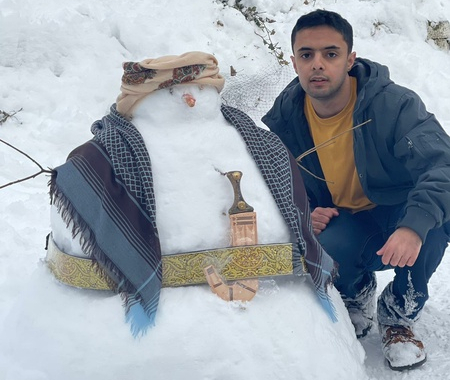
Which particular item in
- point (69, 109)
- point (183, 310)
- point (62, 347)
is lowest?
point (69, 109)

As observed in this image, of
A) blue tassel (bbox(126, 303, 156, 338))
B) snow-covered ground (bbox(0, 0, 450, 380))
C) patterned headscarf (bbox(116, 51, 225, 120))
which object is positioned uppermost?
patterned headscarf (bbox(116, 51, 225, 120))

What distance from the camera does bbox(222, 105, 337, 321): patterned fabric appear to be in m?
1.81

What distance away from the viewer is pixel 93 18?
15.8ft

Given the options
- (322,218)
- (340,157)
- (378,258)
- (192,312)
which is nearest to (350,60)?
(340,157)

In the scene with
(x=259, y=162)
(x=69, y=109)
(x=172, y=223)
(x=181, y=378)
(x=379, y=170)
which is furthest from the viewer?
(x=69, y=109)

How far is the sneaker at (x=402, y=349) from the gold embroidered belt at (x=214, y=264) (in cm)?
72

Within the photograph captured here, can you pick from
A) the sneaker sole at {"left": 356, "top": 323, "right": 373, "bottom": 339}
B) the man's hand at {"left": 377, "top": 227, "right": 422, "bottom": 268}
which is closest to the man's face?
the man's hand at {"left": 377, "top": 227, "right": 422, "bottom": 268}

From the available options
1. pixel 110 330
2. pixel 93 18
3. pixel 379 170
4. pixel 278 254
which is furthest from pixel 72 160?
pixel 93 18

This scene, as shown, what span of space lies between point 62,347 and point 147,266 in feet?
0.97

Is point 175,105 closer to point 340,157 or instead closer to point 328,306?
point 328,306

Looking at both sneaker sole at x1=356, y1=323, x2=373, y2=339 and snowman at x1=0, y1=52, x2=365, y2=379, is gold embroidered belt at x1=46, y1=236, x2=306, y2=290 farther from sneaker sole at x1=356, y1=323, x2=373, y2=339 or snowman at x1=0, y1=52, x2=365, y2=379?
sneaker sole at x1=356, y1=323, x2=373, y2=339

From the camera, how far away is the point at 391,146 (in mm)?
2283

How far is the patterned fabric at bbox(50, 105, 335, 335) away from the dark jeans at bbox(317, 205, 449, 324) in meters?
0.64

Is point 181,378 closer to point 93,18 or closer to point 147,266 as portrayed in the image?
point 147,266
